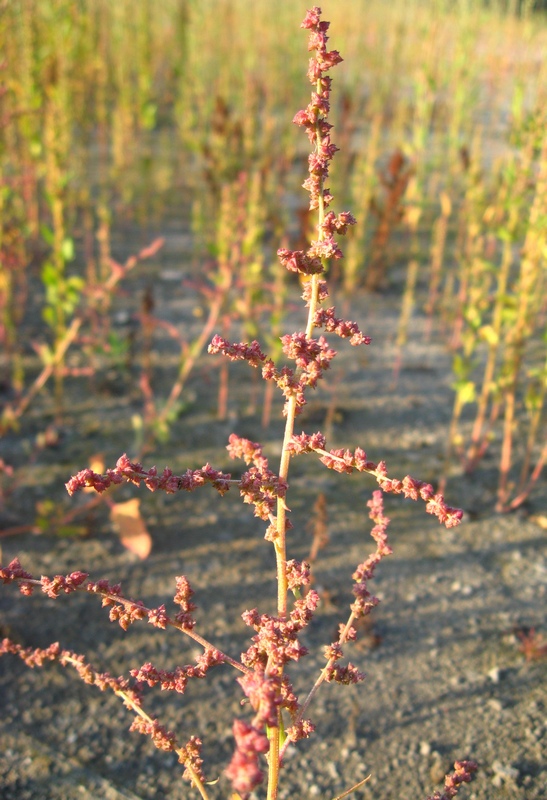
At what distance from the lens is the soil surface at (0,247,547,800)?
2.00m

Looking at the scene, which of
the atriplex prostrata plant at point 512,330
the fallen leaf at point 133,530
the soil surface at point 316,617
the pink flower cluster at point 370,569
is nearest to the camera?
the pink flower cluster at point 370,569

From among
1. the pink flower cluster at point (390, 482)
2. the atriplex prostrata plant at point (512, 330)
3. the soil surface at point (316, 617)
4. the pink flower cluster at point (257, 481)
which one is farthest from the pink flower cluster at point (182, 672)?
the atriplex prostrata plant at point (512, 330)

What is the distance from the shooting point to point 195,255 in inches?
214

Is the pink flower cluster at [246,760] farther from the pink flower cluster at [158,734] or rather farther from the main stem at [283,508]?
the pink flower cluster at [158,734]

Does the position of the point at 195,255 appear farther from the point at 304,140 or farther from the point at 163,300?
the point at 304,140

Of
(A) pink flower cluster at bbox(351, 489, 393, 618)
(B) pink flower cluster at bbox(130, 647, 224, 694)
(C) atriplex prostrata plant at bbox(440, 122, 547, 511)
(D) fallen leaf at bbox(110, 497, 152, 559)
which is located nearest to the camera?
(B) pink flower cluster at bbox(130, 647, 224, 694)

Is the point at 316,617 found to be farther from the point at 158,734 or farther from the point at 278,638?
the point at 278,638

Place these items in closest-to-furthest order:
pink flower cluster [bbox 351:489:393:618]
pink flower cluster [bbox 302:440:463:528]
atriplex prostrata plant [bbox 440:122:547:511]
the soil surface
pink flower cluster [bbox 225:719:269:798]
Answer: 1. pink flower cluster [bbox 225:719:269:798]
2. pink flower cluster [bbox 302:440:463:528]
3. pink flower cluster [bbox 351:489:393:618]
4. the soil surface
5. atriplex prostrata plant [bbox 440:122:547:511]

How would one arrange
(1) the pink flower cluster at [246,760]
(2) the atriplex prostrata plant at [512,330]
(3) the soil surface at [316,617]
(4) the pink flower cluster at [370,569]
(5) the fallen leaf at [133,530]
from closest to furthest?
(1) the pink flower cluster at [246,760], (4) the pink flower cluster at [370,569], (3) the soil surface at [316,617], (5) the fallen leaf at [133,530], (2) the atriplex prostrata plant at [512,330]

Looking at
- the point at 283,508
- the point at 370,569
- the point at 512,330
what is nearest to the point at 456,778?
the point at 370,569

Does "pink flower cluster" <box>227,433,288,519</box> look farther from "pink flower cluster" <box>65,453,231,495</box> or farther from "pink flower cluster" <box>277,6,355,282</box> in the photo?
"pink flower cluster" <box>277,6,355,282</box>

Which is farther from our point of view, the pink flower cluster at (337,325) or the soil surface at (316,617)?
the soil surface at (316,617)

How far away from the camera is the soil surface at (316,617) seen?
200 centimetres

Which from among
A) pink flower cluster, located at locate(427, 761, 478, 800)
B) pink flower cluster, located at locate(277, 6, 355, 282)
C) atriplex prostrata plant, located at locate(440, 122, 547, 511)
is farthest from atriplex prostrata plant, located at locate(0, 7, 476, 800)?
atriplex prostrata plant, located at locate(440, 122, 547, 511)
